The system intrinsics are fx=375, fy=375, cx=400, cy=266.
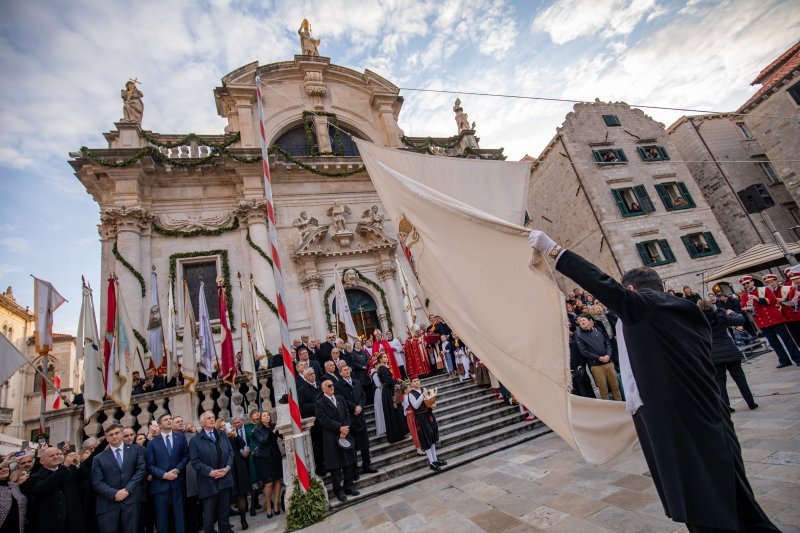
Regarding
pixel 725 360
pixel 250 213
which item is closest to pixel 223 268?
pixel 250 213

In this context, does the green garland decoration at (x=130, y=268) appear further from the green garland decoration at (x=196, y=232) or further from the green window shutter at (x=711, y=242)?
the green window shutter at (x=711, y=242)

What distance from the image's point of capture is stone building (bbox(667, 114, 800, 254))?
75.3ft

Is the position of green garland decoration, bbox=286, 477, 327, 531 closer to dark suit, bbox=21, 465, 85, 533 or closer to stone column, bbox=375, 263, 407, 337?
dark suit, bbox=21, 465, 85, 533

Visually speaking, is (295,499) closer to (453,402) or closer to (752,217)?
(453,402)

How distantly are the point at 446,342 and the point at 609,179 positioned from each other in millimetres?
17252

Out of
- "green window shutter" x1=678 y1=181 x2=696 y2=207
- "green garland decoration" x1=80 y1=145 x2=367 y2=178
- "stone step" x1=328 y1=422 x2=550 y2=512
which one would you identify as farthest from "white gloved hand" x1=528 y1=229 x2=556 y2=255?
"green window shutter" x1=678 y1=181 x2=696 y2=207

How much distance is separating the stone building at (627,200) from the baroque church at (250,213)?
413 inches

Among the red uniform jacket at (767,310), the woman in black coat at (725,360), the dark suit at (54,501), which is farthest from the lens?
the red uniform jacket at (767,310)

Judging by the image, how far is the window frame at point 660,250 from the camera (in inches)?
835

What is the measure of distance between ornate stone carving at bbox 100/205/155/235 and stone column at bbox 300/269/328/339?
6474 mm

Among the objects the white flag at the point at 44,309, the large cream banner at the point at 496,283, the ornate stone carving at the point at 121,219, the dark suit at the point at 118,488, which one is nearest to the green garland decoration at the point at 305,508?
the dark suit at the point at 118,488

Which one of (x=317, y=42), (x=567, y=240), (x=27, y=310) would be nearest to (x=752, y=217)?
(x=567, y=240)

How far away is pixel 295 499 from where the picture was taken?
5855mm

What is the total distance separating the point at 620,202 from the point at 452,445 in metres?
20.1
